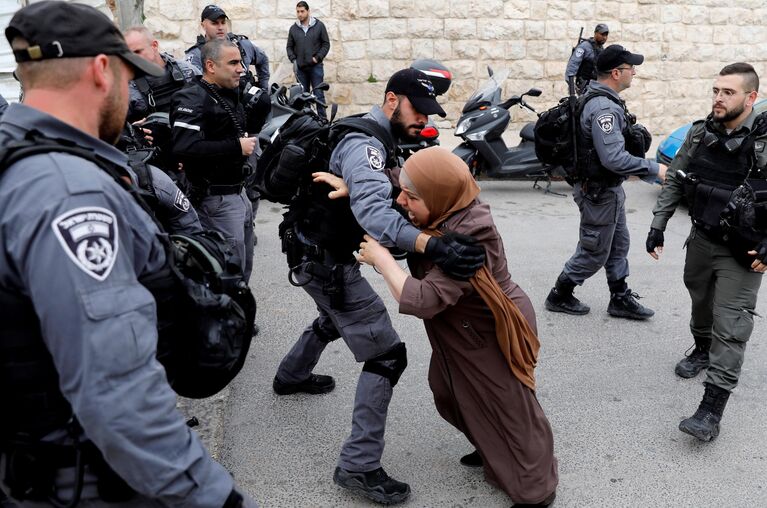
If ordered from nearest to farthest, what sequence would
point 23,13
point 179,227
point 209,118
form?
point 23,13 < point 179,227 < point 209,118

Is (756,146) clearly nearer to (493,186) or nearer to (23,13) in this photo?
(23,13)

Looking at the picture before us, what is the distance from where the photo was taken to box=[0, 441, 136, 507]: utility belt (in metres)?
1.62

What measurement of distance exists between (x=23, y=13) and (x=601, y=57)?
4.28m

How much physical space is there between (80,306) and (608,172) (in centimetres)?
427

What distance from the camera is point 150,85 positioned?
5.27 meters

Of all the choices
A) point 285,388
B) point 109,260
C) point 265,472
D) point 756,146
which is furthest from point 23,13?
point 756,146

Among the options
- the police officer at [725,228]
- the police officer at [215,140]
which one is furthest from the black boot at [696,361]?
the police officer at [215,140]

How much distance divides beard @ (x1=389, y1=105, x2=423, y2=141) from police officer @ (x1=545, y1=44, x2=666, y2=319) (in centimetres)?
203

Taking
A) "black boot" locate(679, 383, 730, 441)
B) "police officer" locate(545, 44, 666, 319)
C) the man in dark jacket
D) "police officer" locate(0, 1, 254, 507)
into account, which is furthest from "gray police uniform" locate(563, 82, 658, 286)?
the man in dark jacket

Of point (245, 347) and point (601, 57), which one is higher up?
point (601, 57)

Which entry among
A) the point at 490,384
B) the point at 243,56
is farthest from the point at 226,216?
the point at 243,56

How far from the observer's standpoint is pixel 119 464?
1.53 meters

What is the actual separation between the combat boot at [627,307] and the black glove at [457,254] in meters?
2.89

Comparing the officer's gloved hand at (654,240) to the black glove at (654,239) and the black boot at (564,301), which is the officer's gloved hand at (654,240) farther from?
the black boot at (564,301)
